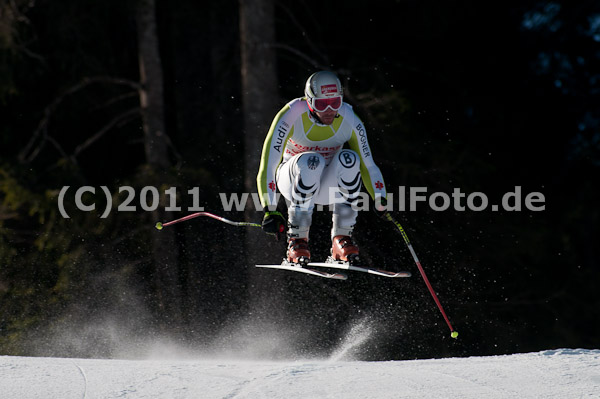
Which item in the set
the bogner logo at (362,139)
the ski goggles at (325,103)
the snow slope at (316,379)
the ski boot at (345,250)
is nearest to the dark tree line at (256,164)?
the snow slope at (316,379)

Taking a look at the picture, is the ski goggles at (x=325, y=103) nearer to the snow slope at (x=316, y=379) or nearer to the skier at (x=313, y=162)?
the skier at (x=313, y=162)

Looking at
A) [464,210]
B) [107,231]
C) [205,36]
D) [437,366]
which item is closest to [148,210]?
[107,231]

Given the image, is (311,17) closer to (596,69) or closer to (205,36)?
(205,36)

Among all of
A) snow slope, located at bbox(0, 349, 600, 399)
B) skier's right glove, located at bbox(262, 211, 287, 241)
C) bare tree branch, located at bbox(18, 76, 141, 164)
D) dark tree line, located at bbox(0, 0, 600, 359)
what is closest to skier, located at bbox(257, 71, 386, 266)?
skier's right glove, located at bbox(262, 211, 287, 241)

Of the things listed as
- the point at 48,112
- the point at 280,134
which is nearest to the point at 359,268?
the point at 280,134

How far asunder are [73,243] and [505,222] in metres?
6.23

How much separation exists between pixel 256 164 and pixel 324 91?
483 centimetres

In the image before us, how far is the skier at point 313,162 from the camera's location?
5789mm

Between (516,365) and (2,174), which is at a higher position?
(2,174)

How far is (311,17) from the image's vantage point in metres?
12.1

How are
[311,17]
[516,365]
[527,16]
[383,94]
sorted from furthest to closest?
[527,16]
[311,17]
[383,94]
[516,365]

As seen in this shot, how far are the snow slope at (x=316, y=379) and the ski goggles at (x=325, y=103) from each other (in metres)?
2.01

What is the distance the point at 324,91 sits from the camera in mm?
5656

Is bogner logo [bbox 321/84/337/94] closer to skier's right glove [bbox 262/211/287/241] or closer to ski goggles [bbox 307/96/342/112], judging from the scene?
ski goggles [bbox 307/96/342/112]
